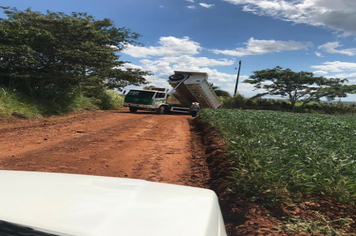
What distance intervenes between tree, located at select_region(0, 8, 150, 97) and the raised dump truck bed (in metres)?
7.49

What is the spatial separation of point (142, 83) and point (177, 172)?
2285cm

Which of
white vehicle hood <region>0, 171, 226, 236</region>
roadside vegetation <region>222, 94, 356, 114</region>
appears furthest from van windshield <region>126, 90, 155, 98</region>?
roadside vegetation <region>222, 94, 356, 114</region>

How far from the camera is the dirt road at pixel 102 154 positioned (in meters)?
5.56

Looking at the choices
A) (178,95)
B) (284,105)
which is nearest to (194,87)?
(178,95)

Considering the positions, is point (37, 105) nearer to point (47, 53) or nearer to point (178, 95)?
point (47, 53)

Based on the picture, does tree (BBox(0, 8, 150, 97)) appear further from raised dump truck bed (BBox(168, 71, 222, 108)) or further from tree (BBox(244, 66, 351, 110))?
tree (BBox(244, 66, 351, 110))

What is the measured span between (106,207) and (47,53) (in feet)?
55.9

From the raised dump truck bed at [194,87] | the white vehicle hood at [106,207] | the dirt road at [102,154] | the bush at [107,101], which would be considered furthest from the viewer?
the raised dump truck bed at [194,87]

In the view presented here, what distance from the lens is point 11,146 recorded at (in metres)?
7.27

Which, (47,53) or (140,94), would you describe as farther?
(140,94)

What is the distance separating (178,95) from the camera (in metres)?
27.8

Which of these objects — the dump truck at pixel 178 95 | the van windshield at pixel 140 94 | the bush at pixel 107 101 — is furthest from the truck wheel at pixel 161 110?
the bush at pixel 107 101

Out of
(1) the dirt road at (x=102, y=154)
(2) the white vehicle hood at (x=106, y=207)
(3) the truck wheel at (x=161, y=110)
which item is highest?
(2) the white vehicle hood at (x=106, y=207)

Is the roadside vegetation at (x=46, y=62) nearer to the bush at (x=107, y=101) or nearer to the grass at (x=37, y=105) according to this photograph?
the grass at (x=37, y=105)
